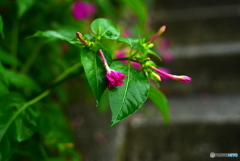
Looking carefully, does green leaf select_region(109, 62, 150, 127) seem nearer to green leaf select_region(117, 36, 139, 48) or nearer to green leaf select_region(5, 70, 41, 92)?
green leaf select_region(117, 36, 139, 48)

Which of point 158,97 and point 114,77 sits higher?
point 114,77

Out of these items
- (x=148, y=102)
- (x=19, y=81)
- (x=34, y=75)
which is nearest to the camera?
(x=19, y=81)

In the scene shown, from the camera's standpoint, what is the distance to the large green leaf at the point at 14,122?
608 mm

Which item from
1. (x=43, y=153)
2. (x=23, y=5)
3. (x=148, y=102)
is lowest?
(x=148, y=102)

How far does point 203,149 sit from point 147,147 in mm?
230

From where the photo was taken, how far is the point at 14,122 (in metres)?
0.64

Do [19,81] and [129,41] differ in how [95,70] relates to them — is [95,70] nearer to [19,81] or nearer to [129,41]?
[129,41]

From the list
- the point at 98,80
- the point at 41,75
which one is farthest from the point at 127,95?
the point at 41,75

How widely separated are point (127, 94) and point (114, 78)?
38mm

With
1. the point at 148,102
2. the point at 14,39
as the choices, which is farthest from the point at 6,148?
the point at 148,102

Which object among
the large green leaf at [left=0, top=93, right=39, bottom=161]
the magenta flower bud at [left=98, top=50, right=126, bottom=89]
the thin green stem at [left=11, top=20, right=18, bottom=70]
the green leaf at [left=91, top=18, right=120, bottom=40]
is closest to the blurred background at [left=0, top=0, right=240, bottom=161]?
the thin green stem at [left=11, top=20, right=18, bottom=70]

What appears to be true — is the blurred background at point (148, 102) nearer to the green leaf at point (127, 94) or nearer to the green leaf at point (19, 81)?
the green leaf at point (19, 81)

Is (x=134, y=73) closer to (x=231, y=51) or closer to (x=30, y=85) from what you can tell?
(x=30, y=85)

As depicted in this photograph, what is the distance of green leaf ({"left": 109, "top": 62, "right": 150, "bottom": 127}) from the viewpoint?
18.1 inches
